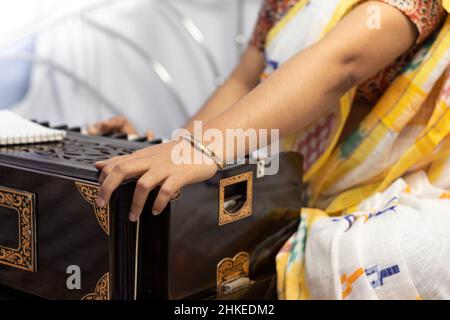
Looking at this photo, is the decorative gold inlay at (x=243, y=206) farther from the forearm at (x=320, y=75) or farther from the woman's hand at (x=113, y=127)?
the woman's hand at (x=113, y=127)

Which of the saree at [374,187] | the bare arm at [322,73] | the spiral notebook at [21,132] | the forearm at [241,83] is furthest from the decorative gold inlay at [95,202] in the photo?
the forearm at [241,83]

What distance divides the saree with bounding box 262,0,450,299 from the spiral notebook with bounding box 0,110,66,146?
1.40 feet

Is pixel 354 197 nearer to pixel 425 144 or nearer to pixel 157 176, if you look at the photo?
pixel 425 144

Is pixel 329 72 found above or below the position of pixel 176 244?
above

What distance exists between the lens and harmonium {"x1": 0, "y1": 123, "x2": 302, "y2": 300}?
98cm

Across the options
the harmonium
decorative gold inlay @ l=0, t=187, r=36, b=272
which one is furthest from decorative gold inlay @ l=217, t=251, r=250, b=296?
decorative gold inlay @ l=0, t=187, r=36, b=272

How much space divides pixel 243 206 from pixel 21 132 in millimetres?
376

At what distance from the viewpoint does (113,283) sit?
99cm

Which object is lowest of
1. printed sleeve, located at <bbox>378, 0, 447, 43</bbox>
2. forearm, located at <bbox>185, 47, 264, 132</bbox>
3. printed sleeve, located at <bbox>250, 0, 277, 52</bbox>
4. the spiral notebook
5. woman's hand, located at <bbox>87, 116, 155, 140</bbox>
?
the spiral notebook

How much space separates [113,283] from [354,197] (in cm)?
53

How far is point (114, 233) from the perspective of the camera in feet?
3.19

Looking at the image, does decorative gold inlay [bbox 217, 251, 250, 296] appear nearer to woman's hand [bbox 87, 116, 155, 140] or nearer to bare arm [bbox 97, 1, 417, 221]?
bare arm [bbox 97, 1, 417, 221]

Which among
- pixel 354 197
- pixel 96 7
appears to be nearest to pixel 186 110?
pixel 96 7

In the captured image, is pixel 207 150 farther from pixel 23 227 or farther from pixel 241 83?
pixel 241 83
